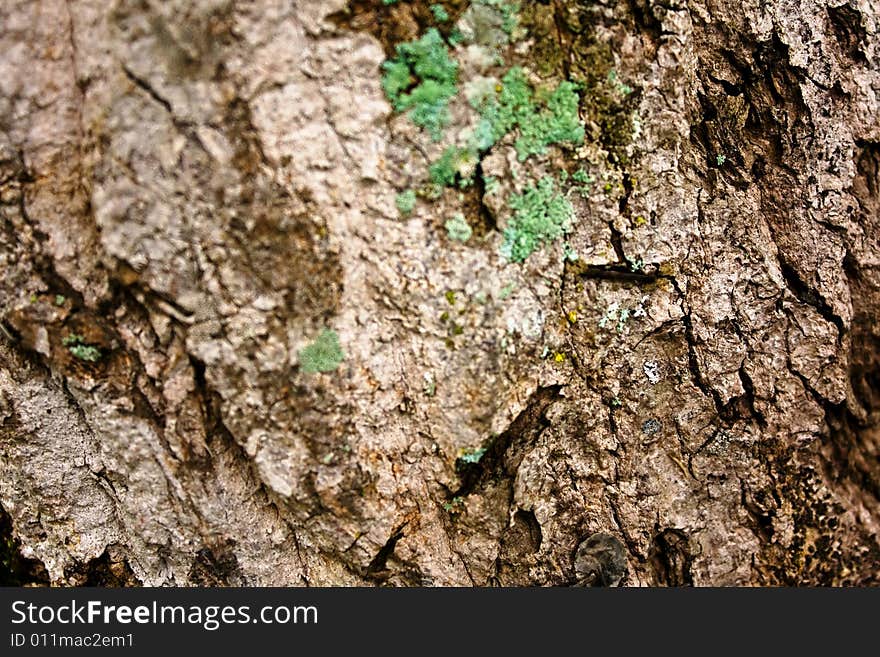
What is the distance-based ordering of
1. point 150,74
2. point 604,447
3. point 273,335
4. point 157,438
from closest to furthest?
point 150,74 < point 273,335 < point 157,438 < point 604,447

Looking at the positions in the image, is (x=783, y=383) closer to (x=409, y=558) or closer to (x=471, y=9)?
(x=409, y=558)

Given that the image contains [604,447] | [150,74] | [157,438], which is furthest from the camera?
[604,447]

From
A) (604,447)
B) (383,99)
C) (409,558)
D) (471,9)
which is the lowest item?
(409,558)

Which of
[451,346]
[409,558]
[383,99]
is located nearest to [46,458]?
[409,558]

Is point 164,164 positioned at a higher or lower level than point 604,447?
higher

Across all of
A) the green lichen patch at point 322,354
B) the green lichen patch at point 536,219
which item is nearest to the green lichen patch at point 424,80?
the green lichen patch at point 536,219

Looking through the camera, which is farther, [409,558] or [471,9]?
[409,558]

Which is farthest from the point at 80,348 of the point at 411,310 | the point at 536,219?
the point at 536,219

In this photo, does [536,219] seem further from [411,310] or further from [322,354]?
[322,354]
